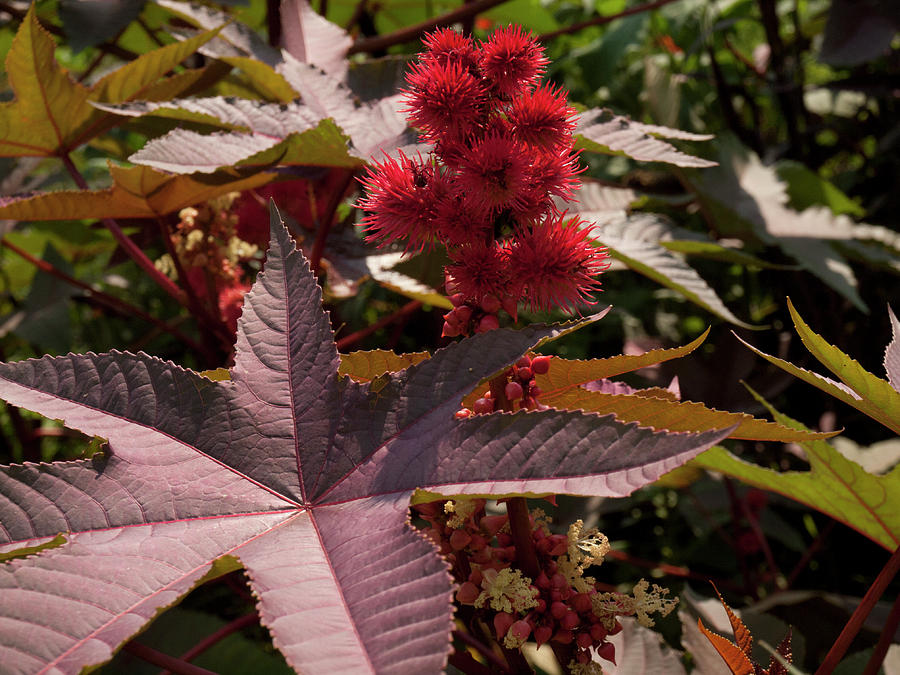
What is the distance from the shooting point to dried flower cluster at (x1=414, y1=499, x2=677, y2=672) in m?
0.57

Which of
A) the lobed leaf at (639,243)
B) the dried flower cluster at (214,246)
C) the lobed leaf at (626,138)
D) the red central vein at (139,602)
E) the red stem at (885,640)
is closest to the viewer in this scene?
the red central vein at (139,602)

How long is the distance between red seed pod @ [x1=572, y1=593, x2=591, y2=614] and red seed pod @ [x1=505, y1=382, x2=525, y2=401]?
172 mm

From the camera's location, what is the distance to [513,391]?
580 mm

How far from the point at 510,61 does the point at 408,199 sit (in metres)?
0.13

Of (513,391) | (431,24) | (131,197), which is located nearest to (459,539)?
(513,391)

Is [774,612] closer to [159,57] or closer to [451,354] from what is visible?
[451,354]

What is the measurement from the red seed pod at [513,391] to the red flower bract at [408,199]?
0.14 meters

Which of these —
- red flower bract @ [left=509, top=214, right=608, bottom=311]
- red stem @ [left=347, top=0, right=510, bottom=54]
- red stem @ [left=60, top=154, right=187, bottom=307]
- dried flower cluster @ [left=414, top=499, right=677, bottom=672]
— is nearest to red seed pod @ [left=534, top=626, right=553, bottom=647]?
dried flower cluster @ [left=414, top=499, right=677, bottom=672]

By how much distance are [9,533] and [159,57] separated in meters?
0.72

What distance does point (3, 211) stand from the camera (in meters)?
0.92

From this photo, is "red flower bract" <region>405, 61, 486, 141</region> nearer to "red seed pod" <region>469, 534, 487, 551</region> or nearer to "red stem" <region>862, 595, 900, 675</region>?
"red seed pod" <region>469, 534, 487, 551</region>

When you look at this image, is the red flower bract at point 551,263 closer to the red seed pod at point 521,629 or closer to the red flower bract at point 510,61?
the red flower bract at point 510,61

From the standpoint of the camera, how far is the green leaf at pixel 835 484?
25.2 inches

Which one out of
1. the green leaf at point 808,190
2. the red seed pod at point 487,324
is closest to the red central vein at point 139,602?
the red seed pod at point 487,324
